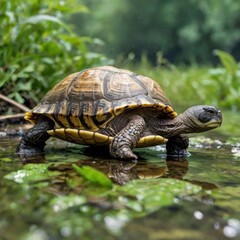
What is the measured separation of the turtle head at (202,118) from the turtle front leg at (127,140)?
0.37 metres

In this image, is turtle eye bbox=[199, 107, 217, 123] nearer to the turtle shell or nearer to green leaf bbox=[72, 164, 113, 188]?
the turtle shell

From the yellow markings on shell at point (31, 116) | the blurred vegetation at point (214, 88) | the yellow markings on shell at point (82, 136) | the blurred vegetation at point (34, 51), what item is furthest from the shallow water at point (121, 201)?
the blurred vegetation at point (214, 88)

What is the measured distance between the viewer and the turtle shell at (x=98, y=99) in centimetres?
286

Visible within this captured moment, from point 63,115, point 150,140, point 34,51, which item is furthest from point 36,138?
point 34,51

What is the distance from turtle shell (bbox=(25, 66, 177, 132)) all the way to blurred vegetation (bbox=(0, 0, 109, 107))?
1.47 metres

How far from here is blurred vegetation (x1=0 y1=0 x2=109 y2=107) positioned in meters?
4.66

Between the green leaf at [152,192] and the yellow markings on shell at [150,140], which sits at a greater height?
the green leaf at [152,192]

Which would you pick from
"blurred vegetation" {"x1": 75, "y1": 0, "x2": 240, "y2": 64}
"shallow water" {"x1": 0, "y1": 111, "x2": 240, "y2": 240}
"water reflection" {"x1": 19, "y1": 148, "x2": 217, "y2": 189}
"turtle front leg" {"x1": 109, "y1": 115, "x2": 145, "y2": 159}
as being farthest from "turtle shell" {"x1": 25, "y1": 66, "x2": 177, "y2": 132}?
"blurred vegetation" {"x1": 75, "y1": 0, "x2": 240, "y2": 64}

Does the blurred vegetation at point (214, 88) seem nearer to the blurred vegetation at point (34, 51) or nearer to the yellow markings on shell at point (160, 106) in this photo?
the blurred vegetation at point (34, 51)

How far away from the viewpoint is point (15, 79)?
4578mm

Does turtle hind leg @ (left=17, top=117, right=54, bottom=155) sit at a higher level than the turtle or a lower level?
lower

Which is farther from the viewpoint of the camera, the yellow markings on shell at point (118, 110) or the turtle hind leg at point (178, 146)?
the turtle hind leg at point (178, 146)

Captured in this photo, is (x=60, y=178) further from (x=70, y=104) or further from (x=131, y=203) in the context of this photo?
(x=70, y=104)

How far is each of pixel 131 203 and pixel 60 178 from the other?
20.0 inches
